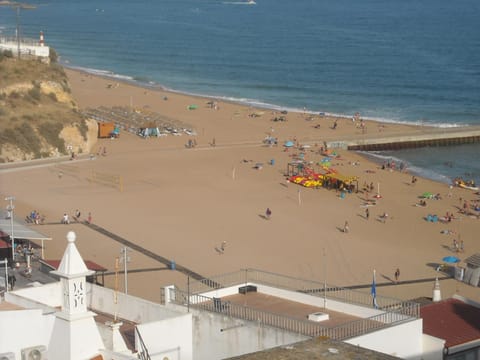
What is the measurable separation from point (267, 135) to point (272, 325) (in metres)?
45.9

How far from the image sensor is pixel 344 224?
4062 centimetres

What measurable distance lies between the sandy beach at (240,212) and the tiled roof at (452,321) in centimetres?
893

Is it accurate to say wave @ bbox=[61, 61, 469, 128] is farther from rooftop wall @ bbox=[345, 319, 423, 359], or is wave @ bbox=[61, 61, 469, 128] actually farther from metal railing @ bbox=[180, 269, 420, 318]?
rooftop wall @ bbox=[345, 319, 423, 359]

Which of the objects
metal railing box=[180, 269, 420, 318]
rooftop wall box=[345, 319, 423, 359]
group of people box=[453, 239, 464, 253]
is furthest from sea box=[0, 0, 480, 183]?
rooftop wall box=[345, 319, 423, 359]

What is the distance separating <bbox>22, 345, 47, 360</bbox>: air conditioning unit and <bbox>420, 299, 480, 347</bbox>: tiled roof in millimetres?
7961

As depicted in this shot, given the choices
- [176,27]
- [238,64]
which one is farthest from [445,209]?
[176,27]

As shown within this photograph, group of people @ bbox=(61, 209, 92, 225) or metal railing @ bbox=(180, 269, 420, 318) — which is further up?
metal railing @ bbox=(180, 269, 420, 318)

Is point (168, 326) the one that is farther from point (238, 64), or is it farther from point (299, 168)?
point (238, 64)

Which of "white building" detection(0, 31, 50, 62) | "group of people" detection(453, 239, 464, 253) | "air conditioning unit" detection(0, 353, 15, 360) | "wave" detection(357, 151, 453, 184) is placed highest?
"white building" detection(0, 31, 50, 62)

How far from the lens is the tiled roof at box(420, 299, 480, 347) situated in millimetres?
19969

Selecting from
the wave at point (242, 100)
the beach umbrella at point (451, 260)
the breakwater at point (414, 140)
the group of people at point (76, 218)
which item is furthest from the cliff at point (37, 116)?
the beach umbrella at point (451, 260)

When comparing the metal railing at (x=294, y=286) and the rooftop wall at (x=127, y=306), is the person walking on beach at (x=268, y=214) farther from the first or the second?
the rooftop wall at (x=127, y=306)

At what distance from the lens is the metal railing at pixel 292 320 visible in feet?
58.6

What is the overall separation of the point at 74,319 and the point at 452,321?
9.34 m
